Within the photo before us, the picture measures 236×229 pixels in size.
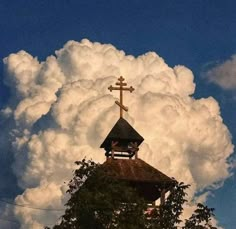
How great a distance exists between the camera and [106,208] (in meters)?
31.8

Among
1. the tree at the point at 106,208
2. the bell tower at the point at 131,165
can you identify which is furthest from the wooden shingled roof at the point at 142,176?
the tree at the point at 106,208

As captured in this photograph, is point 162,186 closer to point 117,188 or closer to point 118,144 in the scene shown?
point 118,144

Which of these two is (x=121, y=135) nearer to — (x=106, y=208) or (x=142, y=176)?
(x=142, y=176)

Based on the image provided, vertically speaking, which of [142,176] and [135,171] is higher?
[135,171]

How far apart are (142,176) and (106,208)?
44.5 ft

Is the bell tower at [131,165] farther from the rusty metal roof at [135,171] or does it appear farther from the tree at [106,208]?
the tree at [106,208]

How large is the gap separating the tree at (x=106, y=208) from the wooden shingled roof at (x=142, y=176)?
8945 millimetres

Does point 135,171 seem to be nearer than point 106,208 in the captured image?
No

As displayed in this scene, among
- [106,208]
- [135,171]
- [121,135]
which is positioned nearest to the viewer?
[106,208]

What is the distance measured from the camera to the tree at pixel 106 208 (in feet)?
105

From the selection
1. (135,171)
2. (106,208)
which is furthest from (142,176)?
(106,208)

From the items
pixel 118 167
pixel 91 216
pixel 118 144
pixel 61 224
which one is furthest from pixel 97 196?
pixel 118 144

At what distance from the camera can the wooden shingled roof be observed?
146 ft

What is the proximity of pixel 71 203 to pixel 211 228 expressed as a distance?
6825mm
